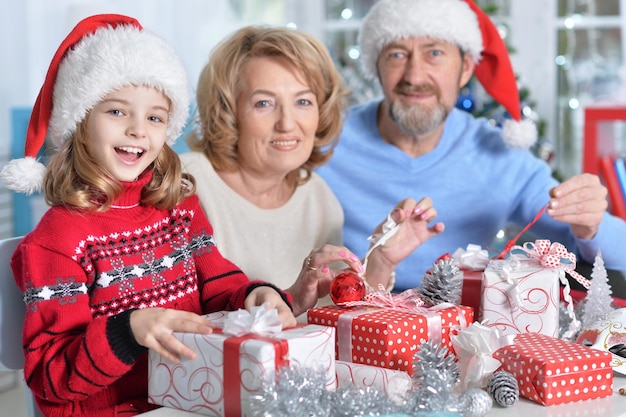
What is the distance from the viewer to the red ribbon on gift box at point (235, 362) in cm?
102

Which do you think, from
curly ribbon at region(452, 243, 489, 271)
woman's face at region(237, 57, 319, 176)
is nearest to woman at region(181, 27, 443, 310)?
woman's face at region(237, 57, 319, 176)

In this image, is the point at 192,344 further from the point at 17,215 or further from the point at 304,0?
the point at 304,0

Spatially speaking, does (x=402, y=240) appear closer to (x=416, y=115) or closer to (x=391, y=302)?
(x=391, y=302)

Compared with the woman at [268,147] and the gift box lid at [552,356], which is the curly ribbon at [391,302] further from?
the woman at [268,147]

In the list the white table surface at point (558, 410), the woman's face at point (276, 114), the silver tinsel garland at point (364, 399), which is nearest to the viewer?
the silver tinsel garland at point (364, 399)

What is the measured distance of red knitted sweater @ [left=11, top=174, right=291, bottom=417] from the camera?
118 cm

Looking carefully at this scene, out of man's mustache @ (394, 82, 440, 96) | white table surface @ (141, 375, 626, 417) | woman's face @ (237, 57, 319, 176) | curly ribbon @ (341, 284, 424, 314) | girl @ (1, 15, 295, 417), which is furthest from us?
man's mustache @ (394, 82, 440, 96)

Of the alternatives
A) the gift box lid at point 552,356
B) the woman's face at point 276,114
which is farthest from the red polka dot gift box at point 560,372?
the woman's face at point 276,114

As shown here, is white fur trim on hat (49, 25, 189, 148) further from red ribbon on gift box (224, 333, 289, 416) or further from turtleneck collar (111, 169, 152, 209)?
red ribbon on gift box (224, 333, 289, 416)

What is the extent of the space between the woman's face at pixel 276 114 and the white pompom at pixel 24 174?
1.83 ft

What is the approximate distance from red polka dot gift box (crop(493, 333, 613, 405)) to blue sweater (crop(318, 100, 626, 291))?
1035 millimetres

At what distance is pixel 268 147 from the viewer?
184 centimetres

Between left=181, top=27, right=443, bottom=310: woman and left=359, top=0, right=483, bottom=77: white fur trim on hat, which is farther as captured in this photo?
left=359, top=0, right=483, bottom=77: white fur trim on hat

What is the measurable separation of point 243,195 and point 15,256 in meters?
0.70
